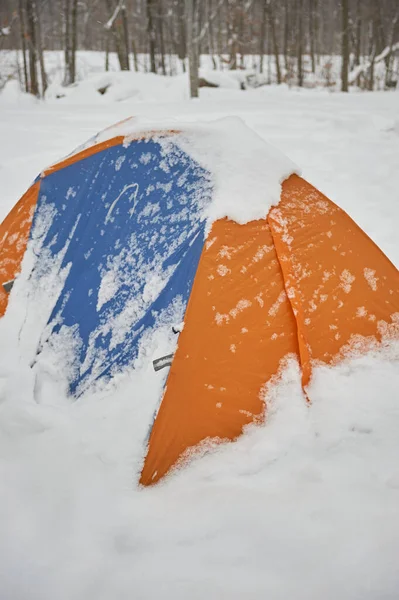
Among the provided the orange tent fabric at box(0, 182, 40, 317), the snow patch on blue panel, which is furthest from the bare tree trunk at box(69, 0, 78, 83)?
the snow patch on blue panel

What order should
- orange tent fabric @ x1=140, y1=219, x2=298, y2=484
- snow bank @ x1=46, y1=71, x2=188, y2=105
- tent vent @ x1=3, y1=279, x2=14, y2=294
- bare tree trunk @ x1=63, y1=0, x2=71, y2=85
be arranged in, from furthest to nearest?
1. bare tree trunk @ x1=63, y1=0, x2=71, y2=85
2. snow bank @ x1=46, y1=71, x2=188, y2=105
3. tent vent @ x1=3, y1=279, x2=14, y2=294
4. orange tent fabric @ x1=140, y1=219, x2=298, y2=484

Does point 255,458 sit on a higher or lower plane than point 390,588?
higher

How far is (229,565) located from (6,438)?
118cm

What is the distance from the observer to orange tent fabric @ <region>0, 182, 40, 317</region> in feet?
10.0

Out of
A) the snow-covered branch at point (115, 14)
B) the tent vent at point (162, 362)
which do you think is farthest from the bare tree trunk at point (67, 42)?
the tent vent at point (162, 362)

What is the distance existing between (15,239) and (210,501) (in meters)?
2.28

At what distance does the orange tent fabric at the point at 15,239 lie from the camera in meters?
3.05

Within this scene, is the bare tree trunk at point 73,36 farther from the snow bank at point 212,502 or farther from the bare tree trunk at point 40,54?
the snow bank at point 212,502

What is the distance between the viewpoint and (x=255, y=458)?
Result: 6.51 ft

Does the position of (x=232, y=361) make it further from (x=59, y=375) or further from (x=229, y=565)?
(x=59, y=375)

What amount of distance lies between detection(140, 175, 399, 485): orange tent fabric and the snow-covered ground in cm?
11

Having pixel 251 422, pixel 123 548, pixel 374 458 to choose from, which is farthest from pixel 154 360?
pixel 374 458

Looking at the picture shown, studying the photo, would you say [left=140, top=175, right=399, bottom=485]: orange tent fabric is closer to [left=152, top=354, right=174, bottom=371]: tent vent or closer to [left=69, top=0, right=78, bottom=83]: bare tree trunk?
[left=152, top=354, right=174, bottom=371]: tent vent

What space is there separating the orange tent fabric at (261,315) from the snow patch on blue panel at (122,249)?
16cm
